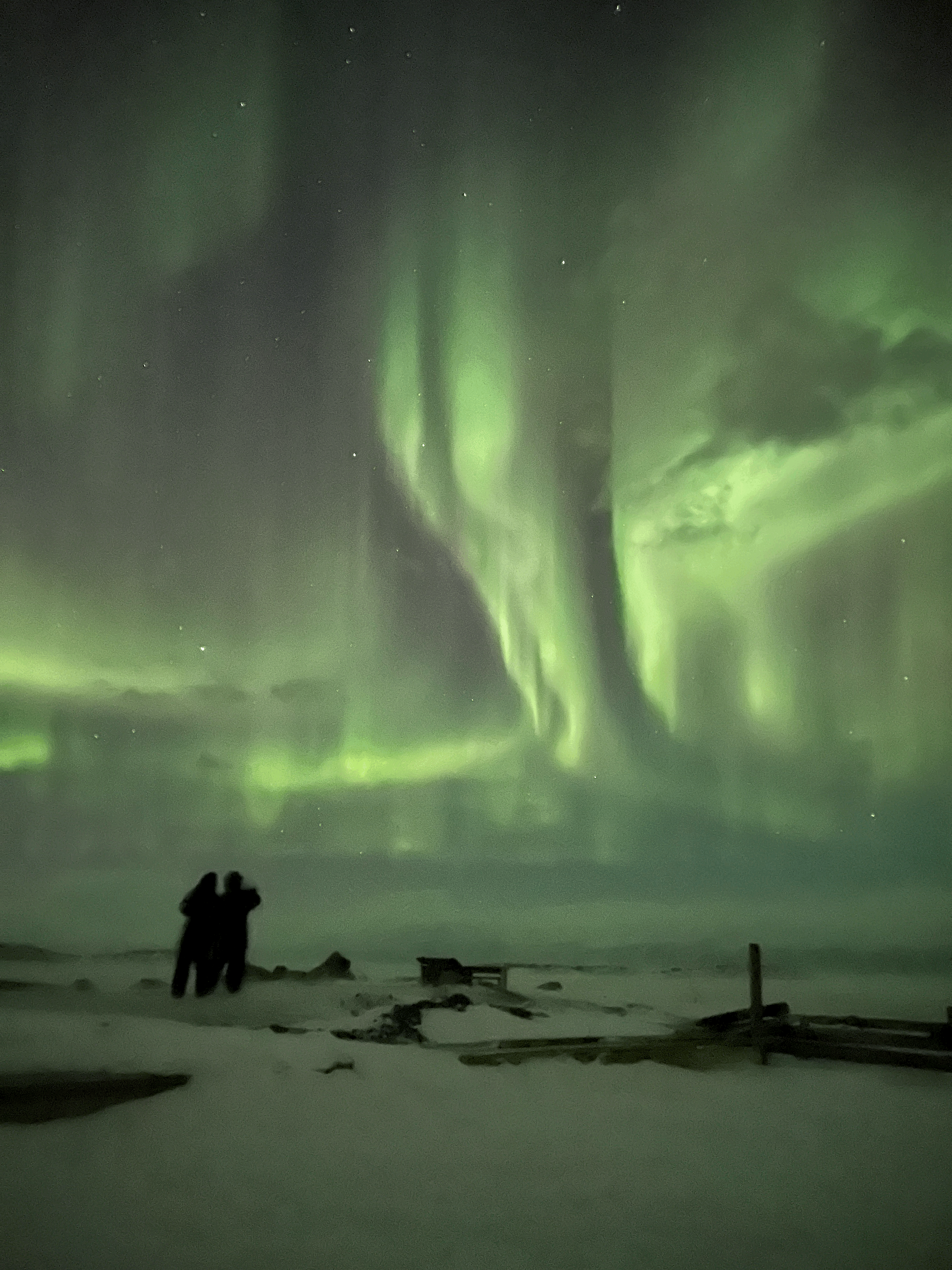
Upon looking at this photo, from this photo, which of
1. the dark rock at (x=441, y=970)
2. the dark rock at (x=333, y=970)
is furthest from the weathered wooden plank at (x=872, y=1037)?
the dark rock at (x=333, y=970)

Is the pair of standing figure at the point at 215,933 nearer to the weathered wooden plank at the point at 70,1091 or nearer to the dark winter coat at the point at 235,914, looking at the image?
the dark winter coat at the point at 235,914

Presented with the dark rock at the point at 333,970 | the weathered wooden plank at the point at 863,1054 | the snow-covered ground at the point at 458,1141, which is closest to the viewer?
the snow-covered ground at the point at 458,1141

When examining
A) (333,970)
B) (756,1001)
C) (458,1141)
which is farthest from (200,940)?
(756,1001)

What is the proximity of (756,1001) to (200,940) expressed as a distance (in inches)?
61.4

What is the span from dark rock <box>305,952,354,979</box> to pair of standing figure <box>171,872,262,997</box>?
204mm

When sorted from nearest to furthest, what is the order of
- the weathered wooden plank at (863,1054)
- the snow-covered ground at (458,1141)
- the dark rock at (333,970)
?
the snow-covered ground at (458,1141) → the weathered wooden plank at (863,1054) → the dark rock at (333,970)

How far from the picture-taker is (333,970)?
2666 mm

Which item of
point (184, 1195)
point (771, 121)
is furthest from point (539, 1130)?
point (771, 121)

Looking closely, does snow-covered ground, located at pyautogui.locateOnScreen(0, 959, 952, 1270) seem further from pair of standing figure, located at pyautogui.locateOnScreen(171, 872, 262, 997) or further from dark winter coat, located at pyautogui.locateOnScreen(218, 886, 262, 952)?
dark winter coat, located at pyautogui.locateOnScreen(218, 886, 262, 952)

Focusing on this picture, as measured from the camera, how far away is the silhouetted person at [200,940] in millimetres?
2680

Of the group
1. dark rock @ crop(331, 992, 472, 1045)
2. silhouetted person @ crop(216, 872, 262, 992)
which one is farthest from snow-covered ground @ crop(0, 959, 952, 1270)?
silhouetted person @ crop(216, 872, 262, 992)

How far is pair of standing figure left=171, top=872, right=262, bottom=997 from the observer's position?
2.69 metres

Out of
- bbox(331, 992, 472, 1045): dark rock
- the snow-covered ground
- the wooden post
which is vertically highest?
the wooden post

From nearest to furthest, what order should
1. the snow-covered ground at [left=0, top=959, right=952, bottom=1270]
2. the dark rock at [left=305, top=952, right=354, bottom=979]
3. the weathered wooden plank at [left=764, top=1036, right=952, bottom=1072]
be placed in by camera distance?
the snow-covered ground at [left=0, top=959, right=952, bottom=1270], the weathered wooden plank at [left=764, top=1036, right=952, bottom=1072], the dark rock at [left=305, top=952, right=354, bottom=979]
